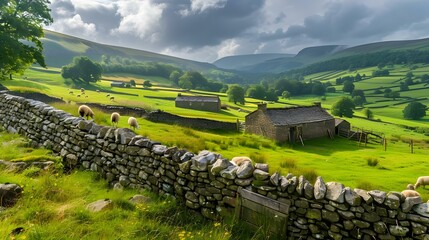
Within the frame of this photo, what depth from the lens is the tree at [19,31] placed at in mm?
25531

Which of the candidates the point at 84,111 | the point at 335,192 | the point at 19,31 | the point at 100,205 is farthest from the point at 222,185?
the point at 19,31

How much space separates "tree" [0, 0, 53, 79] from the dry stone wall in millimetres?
19400

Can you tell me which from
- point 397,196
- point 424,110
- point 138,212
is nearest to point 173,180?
point 138,212

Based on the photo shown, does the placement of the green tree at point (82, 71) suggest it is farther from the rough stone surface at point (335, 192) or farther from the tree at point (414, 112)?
the rough stone surface at point (335, 192)

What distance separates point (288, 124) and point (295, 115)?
6121mm

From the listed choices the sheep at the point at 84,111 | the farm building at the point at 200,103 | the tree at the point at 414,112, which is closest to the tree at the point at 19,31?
the sheep at the point at 84,111

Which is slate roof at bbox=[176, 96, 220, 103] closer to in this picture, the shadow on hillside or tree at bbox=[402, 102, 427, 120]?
the shadow on hillside

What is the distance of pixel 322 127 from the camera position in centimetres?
5394

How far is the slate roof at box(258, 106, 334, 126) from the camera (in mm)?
48281

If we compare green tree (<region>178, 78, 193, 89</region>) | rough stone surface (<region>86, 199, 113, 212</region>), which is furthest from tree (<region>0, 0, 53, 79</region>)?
green tree (<region>178, 78, 193, 89</region>)

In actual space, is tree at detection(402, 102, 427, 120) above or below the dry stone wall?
below

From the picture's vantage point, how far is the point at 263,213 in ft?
20.7

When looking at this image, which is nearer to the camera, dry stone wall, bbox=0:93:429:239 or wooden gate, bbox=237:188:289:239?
dry stone wall, bbox=0:93:429:239

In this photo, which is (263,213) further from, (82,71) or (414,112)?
(414,112)
